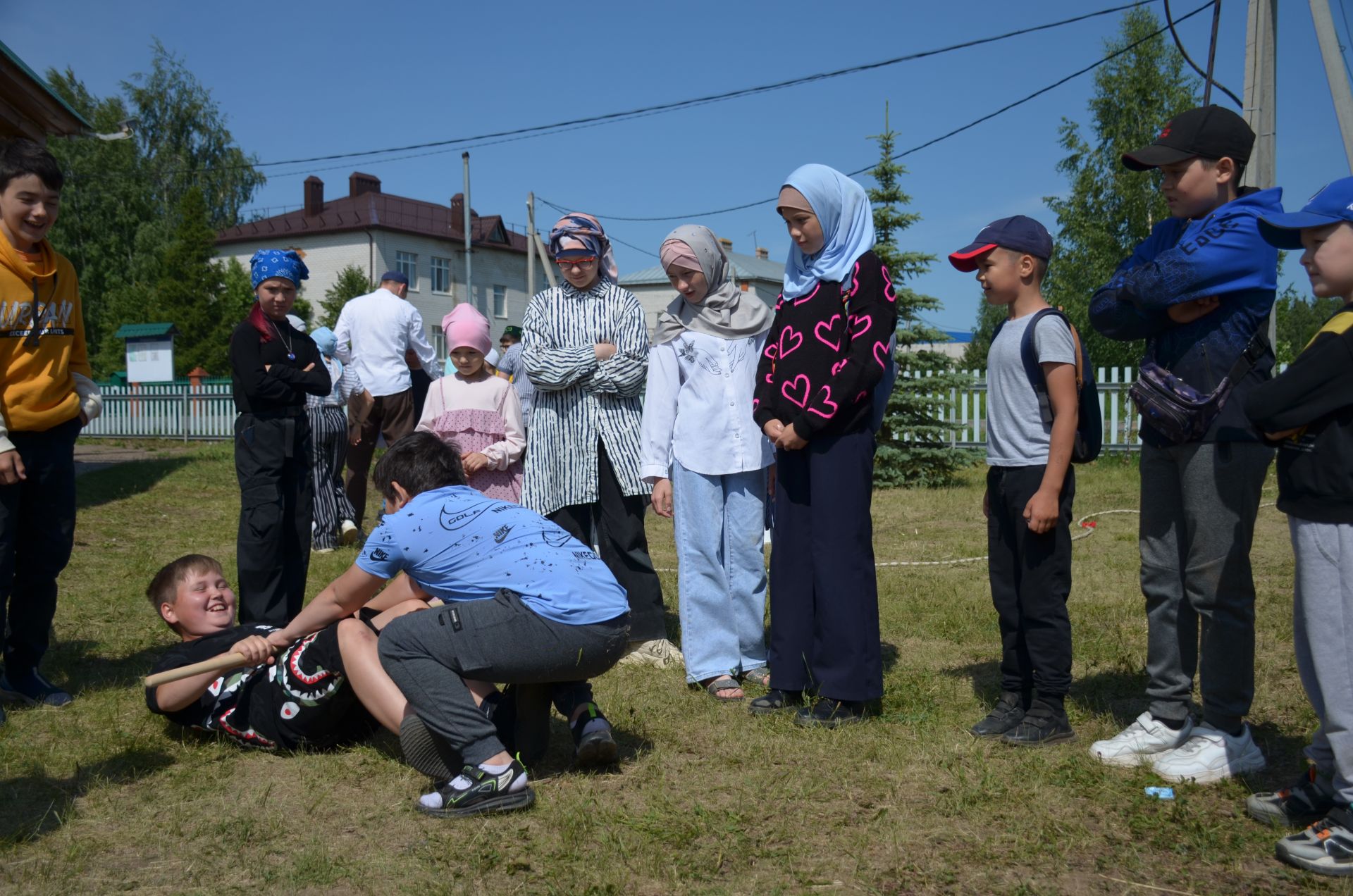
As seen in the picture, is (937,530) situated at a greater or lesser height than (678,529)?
lesser

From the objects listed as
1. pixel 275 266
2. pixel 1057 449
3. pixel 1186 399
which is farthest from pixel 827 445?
pixel 275 266

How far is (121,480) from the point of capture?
13242 millimetres

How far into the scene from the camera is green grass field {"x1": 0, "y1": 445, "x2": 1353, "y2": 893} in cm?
275

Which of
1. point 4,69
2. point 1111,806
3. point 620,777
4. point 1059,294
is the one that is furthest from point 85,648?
point 1059,294

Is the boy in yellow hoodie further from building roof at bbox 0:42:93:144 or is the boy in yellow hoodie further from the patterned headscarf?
building roof at bbox 0:42:93:144

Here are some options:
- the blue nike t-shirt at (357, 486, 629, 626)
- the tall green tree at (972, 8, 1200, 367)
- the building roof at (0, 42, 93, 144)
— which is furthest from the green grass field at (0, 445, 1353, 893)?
the tall green tree at (972, 8, 1200, 367)

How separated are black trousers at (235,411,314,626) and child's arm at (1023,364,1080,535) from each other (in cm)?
336

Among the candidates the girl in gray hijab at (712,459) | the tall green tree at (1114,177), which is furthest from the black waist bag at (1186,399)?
the tall green tree at (1114,177)

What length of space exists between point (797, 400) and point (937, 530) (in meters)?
6.38

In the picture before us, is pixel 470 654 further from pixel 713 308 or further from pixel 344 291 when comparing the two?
pixel 344 291

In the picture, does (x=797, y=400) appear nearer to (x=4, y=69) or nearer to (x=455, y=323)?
(x=455, y=323)

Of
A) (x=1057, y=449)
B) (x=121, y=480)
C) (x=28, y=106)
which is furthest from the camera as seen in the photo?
(x=121, y=480)

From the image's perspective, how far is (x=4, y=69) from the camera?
30.0 ft

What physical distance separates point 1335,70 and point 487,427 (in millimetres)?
7317
